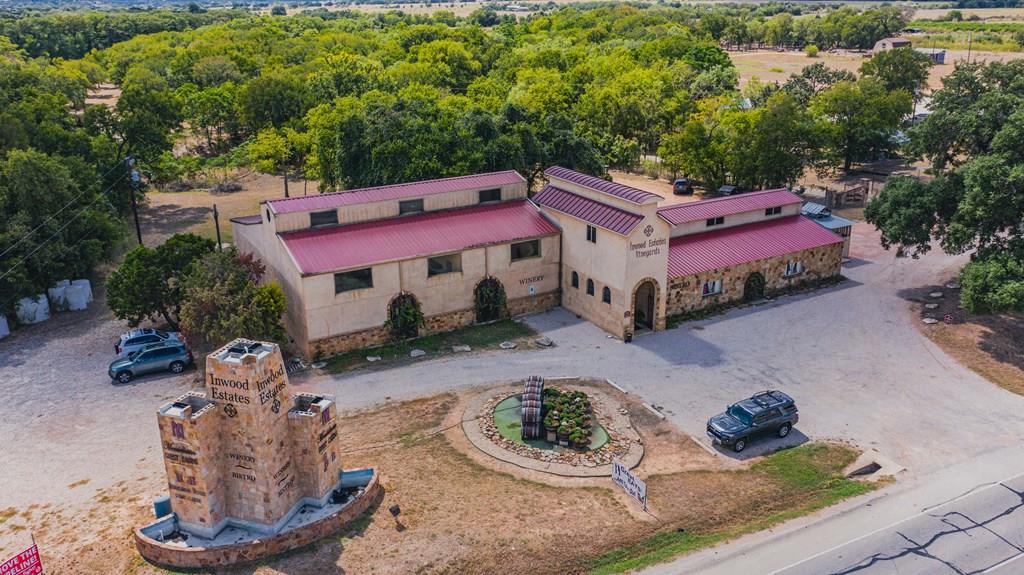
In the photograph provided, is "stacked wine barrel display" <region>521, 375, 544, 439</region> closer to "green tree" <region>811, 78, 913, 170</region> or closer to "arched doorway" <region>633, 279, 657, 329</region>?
"arched doorway" <region>633, 279, 657, 329</region>

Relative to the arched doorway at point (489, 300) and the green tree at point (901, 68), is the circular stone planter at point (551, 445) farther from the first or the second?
the green tree at point (901, 68)

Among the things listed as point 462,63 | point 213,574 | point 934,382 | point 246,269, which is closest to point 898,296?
point 934,382

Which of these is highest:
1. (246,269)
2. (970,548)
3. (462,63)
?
(462,63)

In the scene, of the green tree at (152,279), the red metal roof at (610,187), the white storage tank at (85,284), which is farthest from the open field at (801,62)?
the white storage tank at (85,284)

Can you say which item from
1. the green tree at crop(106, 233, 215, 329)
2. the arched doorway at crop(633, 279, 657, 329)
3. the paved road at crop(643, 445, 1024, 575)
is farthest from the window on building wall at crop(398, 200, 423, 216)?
the paved road at crop(643, 445, 1024, 575)

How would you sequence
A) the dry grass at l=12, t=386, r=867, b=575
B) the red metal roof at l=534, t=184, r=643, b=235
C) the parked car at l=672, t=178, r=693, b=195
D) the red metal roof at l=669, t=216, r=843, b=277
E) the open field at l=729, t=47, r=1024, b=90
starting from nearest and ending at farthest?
1. the dry grass at l=12, t=386, r=867, b=575
2. the red metal roof at l=534, t=184, r=643, b=235
3. the red metal roof at l=669, t=216, r=843, b=277
4. the parked car at l=672, t=178, r=693, b=195
5. the open field at l=729, t=47, r=1024, b=90

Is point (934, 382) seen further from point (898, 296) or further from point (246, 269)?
point (246, 269)

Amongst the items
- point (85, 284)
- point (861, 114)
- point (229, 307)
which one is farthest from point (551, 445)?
point (861, 114)
